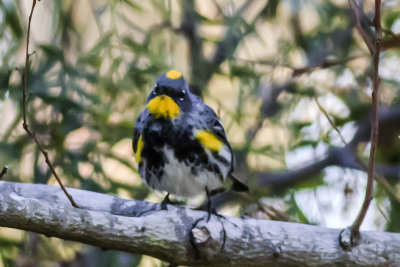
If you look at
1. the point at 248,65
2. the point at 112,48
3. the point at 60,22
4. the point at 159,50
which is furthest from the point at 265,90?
the point at 60,22

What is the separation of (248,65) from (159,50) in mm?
638

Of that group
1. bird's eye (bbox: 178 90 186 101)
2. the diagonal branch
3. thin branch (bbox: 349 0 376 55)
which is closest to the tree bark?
bird's eye (bbox: 178 90 186 101)

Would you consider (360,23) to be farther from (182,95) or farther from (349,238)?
(349,238)

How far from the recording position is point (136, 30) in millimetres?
3834

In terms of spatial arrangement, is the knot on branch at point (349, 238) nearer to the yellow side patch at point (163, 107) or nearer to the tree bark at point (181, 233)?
the tree bark at point (181, 233)

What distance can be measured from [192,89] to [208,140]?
1261 mm

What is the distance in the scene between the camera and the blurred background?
11.8 feet

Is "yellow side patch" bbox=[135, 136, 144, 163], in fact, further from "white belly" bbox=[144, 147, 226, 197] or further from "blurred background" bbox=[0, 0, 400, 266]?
"blurred background" bbox=[0, 0, 400, 266]

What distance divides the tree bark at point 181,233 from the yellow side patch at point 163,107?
1.47ft

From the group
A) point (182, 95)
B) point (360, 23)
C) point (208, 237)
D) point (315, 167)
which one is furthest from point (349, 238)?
point (315, 167)

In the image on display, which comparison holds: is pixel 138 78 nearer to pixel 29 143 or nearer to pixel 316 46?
pixel 29 143

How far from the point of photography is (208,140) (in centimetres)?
284

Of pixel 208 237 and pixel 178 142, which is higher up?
pixel 178 142

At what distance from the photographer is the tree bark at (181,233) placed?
81.9 inches
